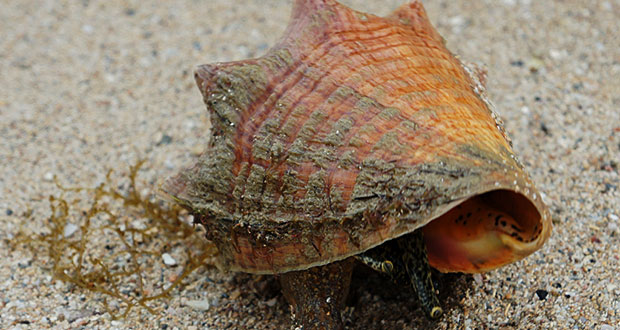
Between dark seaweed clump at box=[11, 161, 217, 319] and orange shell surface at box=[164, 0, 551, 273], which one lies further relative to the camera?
dark seaweed clump at box=[11, 161, 217, 319]

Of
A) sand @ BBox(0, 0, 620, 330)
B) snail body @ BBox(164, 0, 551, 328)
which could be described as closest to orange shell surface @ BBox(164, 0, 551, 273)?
snail body @ BBox(164, 0, 551, 328)

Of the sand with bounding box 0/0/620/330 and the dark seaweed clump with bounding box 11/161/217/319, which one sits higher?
the sand with bounding box 0/0/620/330

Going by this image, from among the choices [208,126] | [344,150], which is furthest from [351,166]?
[208,126]

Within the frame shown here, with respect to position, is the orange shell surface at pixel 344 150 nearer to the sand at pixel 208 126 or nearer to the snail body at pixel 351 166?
the snail body at pixel 351 166

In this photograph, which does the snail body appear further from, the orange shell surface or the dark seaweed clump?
the dark seaweed clump

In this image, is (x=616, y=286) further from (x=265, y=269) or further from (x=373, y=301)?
(x=265, y=269)

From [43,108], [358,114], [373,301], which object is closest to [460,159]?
[358,114]
